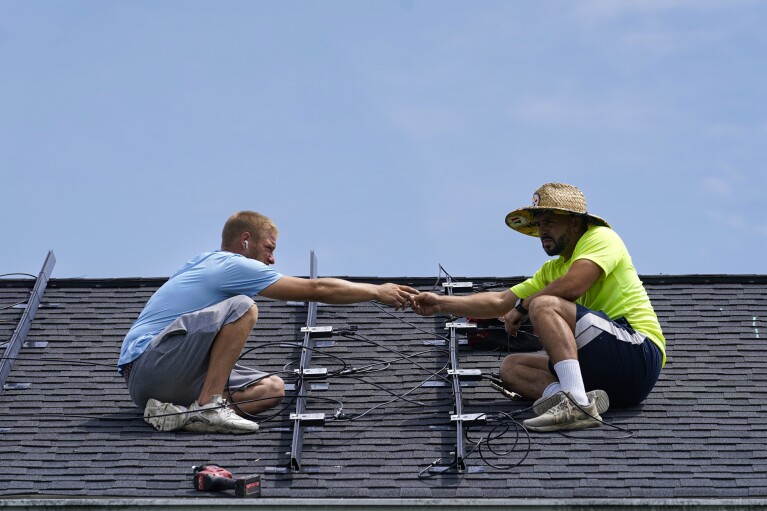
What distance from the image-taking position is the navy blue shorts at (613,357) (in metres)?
7.18

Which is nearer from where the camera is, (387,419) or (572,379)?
(572,379)

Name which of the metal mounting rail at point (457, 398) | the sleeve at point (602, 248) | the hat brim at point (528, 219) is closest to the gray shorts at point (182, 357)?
the metal mounting rail at point (457, 398)

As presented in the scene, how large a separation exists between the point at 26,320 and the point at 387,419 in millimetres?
2842

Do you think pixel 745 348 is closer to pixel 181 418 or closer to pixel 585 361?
pixel 585 361

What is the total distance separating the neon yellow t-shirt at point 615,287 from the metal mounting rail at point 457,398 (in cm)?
92

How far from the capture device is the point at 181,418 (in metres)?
7.14

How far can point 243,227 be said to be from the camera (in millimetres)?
7797

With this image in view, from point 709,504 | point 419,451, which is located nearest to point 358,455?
point 419,451

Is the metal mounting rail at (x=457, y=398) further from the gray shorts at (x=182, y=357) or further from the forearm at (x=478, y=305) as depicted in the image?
the gray shorts at (x=182, y=357)

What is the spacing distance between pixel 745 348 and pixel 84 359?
443 centimetres

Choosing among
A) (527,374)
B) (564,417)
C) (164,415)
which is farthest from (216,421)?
(564,417)

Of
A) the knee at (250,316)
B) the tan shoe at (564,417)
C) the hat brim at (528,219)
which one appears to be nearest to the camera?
the tan shoe at (564,417)

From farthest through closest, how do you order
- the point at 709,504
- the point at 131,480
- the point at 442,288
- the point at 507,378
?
the point at 442,288
the point at 507,378
the point at 131,480
the point at 709,504

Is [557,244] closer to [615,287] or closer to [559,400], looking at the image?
[615,287]
